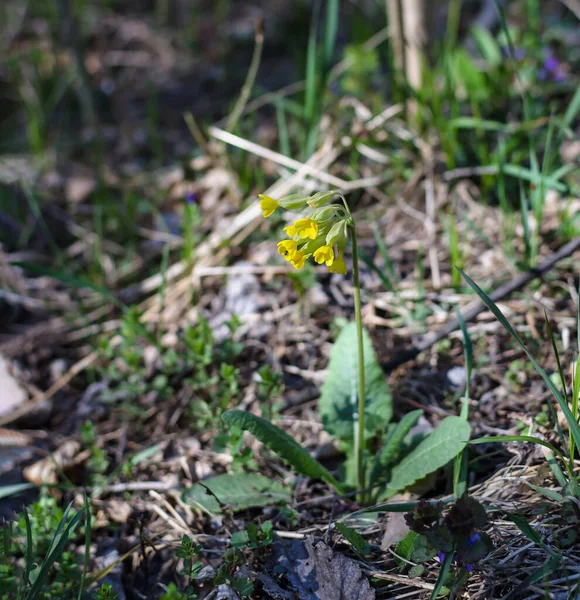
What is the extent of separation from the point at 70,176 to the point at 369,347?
101 inches

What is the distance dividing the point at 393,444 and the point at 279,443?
36cm

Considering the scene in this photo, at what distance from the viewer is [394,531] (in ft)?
5.74

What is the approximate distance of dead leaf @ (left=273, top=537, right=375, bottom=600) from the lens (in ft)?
5.22

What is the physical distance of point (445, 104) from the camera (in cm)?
335

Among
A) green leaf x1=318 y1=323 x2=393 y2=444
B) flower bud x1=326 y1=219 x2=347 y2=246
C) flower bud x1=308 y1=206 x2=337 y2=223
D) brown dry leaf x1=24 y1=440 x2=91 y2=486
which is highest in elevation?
flower bud x1=308 y1=206 x2=337 y2=223

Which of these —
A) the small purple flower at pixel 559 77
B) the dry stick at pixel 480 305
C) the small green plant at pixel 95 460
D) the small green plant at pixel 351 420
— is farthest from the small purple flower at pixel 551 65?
the small green plant at pixel 95 460

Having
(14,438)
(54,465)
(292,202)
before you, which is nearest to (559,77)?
(292,202)

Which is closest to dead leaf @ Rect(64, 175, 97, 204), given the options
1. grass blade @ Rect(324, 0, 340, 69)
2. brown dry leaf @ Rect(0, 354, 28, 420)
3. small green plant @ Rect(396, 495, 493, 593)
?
brown dry leaf @ Rect(0, 354, 28, 420)

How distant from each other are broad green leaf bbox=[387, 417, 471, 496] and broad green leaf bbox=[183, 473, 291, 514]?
37cm

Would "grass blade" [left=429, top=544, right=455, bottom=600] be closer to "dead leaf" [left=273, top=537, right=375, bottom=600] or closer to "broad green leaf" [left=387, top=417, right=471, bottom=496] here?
"dead leaf" [left=273, top=537, right=375, bottom=600]

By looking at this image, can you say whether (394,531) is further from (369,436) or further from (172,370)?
(172,370)

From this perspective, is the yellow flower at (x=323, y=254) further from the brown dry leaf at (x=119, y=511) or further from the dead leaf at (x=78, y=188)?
the dead leaf at (x=78, y=188)

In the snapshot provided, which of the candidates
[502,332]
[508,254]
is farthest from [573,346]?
[508,254]

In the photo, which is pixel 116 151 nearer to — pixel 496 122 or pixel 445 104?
pixel 445 104
